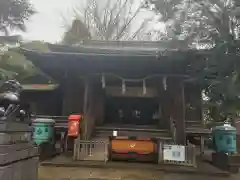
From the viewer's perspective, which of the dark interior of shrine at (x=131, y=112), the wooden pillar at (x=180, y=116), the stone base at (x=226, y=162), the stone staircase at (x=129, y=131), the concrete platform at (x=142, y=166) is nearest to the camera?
the concrete platform at (x=142, y=166)

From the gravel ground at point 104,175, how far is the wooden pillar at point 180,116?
3.71 metres

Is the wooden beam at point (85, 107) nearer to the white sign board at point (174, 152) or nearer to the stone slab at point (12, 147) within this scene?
the white sign board at point (174, 152)

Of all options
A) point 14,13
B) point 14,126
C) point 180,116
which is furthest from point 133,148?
point 14,13

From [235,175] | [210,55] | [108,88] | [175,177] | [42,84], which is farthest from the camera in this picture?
[42,84]

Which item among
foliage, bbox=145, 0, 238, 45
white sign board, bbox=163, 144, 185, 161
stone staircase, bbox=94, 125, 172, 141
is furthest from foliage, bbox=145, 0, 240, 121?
stone staircase, bbox=94, 125, 172, 141

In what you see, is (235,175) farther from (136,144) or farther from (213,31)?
(213,31)

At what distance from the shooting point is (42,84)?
764 inches

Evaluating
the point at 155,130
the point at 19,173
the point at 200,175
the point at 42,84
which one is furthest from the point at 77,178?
the point at 42,84

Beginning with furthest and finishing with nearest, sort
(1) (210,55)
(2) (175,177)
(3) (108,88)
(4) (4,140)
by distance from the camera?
(3) (108,88) < (2) (175,177) < (1) (210,55) < (4) (4,140)

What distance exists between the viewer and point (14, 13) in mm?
16047

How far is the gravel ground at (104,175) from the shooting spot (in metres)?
7.59

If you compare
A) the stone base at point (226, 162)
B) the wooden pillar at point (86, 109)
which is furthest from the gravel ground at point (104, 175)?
the wooden pillar at point (86, 109)

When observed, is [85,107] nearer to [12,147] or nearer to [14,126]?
[14,126]

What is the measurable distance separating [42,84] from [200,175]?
13905 millimetres
